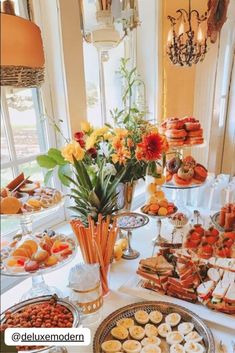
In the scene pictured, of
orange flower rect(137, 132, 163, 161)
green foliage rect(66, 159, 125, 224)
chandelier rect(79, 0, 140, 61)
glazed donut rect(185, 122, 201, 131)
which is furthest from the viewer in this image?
glazed donut rect(185, 122, 201, 131)

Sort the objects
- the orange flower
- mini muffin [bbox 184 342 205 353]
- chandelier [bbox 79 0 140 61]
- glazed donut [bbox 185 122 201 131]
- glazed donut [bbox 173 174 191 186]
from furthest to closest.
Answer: glazed donut [bbox 185 122 201 131]
glazed donut [bbox 173 174 191 186]
chandelier [bbox 79 0 140 61]
the orange flower
mini muffin [bbox 184 342 205 353]

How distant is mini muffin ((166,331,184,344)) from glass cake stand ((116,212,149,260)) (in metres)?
0.39

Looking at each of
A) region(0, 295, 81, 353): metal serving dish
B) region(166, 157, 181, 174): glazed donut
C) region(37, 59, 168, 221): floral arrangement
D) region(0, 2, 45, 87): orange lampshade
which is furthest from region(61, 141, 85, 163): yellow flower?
region(166, 157, 181, 174): glazed donut

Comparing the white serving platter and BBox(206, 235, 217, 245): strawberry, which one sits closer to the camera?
the white serving platter

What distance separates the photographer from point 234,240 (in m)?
1.03

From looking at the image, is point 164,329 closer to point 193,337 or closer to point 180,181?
point 193,337

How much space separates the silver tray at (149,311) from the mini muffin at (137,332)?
0.05 meters

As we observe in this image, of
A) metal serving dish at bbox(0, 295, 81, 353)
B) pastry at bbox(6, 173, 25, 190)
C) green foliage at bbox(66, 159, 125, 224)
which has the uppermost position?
pastry at bbox(6, 173, 25, 190)

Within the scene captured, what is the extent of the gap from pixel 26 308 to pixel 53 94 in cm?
85

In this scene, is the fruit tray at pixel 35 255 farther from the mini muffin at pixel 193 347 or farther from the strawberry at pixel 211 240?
the strawberry at pixel 211 240

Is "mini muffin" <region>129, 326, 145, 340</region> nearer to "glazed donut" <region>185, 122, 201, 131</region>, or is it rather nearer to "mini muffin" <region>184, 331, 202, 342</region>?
"mini muffin" <region>184, 331, 202, 342</region>

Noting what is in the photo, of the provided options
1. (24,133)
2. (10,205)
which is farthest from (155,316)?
(24,133)

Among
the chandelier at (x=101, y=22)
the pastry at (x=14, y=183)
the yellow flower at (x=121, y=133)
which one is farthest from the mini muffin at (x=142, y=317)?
the chandelier at (x=101, y=22)

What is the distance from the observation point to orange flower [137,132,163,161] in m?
1.02
